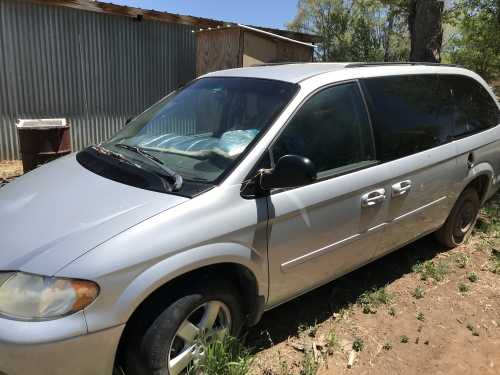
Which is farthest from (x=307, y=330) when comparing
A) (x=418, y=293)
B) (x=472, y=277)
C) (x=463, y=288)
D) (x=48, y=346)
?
(x=48, y=346)

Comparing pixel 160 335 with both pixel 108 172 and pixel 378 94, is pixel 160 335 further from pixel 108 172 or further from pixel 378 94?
pixel 378 94

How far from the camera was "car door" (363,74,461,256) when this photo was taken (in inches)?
131

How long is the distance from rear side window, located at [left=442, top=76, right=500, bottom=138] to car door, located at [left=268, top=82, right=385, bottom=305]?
128 centimetres

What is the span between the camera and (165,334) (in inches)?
89.8

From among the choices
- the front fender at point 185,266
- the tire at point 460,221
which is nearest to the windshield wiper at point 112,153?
the front fender at point 185,266

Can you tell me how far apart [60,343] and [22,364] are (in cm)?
17

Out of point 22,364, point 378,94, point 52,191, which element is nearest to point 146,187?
point 52,191

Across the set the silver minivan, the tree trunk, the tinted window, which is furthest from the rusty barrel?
the tree trunk

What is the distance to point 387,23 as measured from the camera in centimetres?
2258

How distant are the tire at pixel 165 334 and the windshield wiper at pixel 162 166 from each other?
21.5 inches

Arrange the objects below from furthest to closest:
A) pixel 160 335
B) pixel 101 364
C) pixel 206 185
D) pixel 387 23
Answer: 1. pixel 387 23
2. pixel 206 185
3. pixel 160 335
4. pixel 101 364

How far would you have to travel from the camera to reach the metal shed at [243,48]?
23.7 ft

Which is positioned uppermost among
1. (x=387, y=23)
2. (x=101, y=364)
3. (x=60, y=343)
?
(x=387, y=23)

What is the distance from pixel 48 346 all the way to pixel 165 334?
542mm
